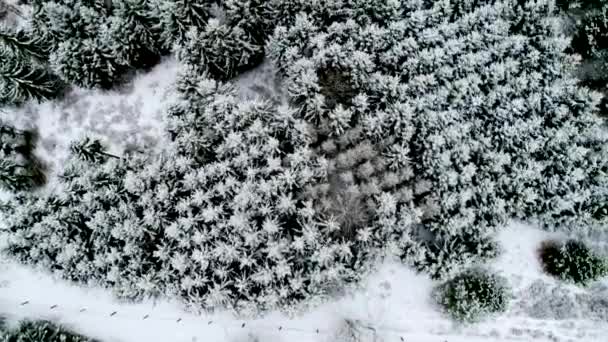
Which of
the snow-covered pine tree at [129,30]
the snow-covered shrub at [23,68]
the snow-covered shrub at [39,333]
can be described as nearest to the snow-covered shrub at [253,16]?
the snow-covered pine tree at [129,30]

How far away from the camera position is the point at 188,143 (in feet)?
63.0

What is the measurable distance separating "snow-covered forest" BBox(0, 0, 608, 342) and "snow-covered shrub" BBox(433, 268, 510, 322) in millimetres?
73

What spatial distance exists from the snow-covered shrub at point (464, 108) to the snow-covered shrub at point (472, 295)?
148 cm

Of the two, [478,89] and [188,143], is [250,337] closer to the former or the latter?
[188,143]

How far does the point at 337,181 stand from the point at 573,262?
11.6 metres

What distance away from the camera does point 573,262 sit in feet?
63.3

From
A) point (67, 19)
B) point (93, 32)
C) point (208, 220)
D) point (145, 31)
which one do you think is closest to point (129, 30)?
point (145, 31)

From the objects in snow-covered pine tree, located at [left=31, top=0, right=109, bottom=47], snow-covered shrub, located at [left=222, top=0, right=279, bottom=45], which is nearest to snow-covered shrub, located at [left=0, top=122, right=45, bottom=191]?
snow-covered pine tree, located at [left=31, top=0, right=109, bottom=47]

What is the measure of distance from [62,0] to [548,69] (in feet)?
78.4

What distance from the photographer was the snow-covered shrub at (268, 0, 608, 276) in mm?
18953

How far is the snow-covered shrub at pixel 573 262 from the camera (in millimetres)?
19172

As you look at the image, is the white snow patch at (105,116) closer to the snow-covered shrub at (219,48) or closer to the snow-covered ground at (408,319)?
the snow-covered shrub at (219,48)

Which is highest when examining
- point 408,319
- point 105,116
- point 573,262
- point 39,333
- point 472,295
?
point 105,116

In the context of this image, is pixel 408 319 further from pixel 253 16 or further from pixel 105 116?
pixel 105 116
